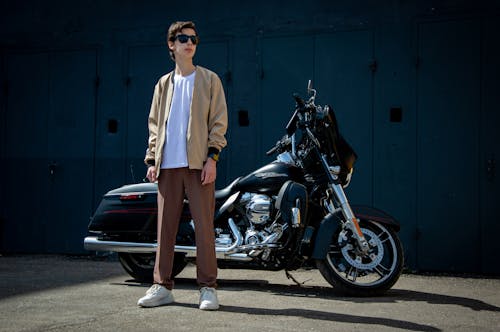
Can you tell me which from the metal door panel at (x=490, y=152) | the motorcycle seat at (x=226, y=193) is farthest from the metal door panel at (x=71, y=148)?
the metal door panel at (x=490, y=152)

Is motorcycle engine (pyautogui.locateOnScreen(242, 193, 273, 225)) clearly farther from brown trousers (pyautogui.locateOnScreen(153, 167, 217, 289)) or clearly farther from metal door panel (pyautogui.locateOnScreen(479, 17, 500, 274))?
metal door panel (pyautogui.locateOnScreen(479, 17, 500, 274))

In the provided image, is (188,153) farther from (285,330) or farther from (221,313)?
(285,330)

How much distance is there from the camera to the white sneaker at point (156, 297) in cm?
434

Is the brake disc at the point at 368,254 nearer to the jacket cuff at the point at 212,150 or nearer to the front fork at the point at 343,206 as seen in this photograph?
the front fork at the point at 343,206

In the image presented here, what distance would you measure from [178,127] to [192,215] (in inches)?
22.5

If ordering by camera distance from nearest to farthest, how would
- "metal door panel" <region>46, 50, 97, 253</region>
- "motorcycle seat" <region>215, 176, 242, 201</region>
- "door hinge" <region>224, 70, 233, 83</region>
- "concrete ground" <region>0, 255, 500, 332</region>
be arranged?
"concrete ground" <region>0, 255, 500, 332</region>
"motorcycle seat" <region>215, 176, 242, 201</region>
"door hinge" <region>224, 70, 233, 83</region>
"metal door panel" <region>46, 50, 97, 253</region>

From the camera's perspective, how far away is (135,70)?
8.15 meters

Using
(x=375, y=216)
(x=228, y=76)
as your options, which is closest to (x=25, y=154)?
(x=228, y=76)

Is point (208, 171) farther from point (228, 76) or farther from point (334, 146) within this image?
point (228, 76)

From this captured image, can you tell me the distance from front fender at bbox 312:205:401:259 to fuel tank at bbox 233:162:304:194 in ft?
1.48

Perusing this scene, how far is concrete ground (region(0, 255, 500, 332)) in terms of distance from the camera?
150 inches

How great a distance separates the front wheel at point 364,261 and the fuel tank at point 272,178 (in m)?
0.56

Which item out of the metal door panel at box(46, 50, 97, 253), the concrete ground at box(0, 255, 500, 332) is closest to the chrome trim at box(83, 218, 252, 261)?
the concrete ground at box(0, 255, 500, 332)

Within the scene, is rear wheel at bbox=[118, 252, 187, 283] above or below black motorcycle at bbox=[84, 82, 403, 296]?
below
